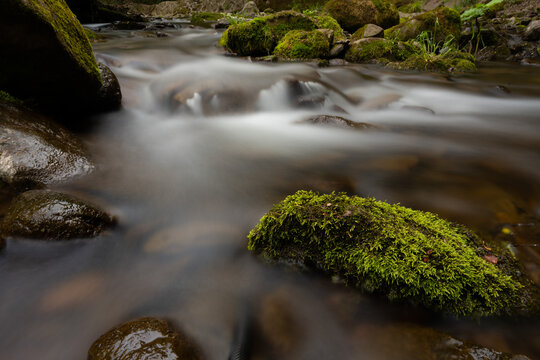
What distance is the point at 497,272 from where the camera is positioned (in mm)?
1674

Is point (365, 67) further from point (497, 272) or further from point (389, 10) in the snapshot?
point (497, 272)

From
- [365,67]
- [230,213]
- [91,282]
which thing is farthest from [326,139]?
[365,67]

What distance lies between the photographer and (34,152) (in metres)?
2.79

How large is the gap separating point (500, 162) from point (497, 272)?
94.8 inches

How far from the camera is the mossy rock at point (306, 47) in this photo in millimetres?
8383

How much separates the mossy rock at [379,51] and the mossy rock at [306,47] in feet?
3.61

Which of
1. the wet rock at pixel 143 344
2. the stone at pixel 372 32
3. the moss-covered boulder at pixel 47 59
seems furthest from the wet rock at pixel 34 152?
the stone at pixel 372 32

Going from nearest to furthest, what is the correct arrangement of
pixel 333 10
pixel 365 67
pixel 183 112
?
1. pixel 183 112
2. pixel 365 67
3. pixel 333 10

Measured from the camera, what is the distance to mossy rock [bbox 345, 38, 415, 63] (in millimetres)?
8867

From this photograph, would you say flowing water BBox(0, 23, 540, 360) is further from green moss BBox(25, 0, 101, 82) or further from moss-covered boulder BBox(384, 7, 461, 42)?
moss-covered boulder BBox(384, 7, 461, 42)

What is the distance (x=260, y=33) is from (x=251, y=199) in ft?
24.4

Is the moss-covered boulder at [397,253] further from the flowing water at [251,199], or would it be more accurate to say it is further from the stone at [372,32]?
the stone at [372,32]

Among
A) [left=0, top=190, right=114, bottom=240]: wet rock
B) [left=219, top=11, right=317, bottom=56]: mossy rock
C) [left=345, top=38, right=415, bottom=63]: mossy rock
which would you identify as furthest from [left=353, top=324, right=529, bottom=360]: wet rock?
[left=345, top=38, right=415, bottom=63]: mossy rock

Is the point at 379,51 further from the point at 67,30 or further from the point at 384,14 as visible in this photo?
the point at 67,30
